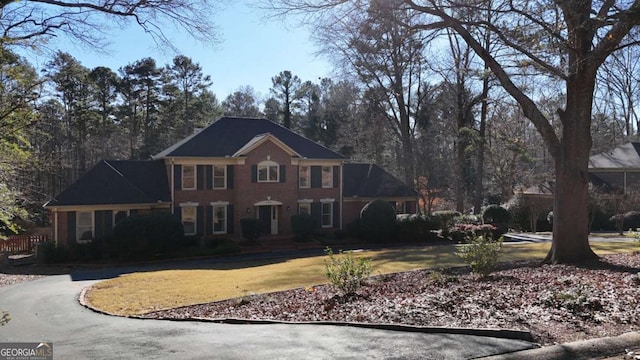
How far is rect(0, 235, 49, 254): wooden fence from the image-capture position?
106 feet

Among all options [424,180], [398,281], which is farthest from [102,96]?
[398,281]

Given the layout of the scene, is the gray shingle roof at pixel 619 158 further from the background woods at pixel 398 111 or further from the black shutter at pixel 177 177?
the black shutter at pixel 177 177

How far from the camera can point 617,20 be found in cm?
1165

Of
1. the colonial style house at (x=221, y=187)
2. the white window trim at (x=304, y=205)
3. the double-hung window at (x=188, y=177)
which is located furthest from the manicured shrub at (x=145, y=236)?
the white window trim at (x=304, y=205)

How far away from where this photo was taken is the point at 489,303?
27.2 feet

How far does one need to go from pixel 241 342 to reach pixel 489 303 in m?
4.07

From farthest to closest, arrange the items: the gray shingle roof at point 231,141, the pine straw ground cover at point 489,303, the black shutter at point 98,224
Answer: the gray shingle roof at point 231,141, the black shutter at point 98,224, the pine straw ground cover at point 489,303

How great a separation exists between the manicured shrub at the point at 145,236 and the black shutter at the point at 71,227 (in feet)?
9.10

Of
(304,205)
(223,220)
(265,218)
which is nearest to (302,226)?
(265,218)

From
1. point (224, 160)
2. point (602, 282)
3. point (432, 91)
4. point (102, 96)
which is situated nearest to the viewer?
point (602, 282)

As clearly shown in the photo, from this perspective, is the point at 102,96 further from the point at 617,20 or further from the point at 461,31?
the point at 617,20

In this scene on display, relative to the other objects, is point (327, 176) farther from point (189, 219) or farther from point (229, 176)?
point (189, 219)

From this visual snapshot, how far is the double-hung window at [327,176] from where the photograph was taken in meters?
35.2

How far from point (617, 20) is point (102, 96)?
159 feet
